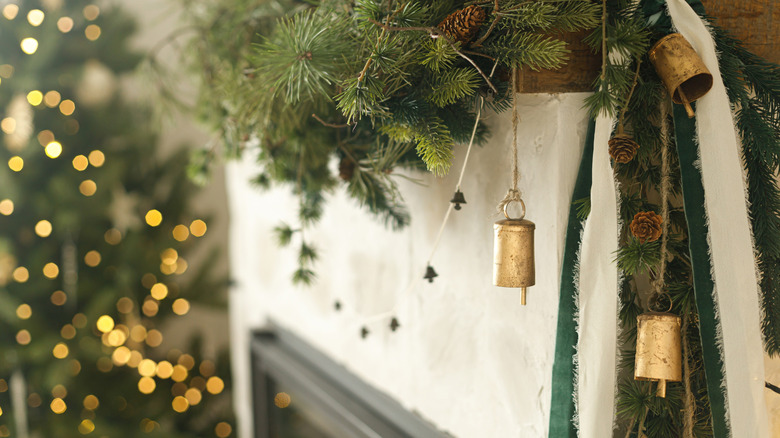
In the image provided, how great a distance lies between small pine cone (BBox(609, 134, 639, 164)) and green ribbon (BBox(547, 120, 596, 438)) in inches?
2.2

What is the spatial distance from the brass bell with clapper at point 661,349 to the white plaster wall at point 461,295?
0.42ft

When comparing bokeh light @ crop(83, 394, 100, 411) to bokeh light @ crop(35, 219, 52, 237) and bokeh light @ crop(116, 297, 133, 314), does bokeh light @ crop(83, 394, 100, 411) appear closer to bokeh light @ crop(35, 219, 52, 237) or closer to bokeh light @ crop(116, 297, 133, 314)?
bokeh light @ crop(116, 297, 133, 314)

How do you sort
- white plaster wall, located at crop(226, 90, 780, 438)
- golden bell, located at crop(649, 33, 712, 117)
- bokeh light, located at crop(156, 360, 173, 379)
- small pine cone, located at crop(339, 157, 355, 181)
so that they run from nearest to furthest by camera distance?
golden bell, located at crop(649, 33, 712, 117), white plaster wall, located at crop(226, 90, 780, 438), small pine cone, located at crop(339, 157, 355, 181), bokeh light, located at crop(156, 360, 173, 379)

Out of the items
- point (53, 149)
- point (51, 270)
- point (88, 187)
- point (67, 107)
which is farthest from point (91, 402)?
point (67, 107)

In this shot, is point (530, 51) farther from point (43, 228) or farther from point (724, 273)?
point (43, 228)

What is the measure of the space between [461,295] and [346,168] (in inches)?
9.8

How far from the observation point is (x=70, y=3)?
172cm

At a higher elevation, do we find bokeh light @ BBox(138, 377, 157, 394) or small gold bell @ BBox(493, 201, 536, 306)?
small gold bell @ BBox(493, 201, 536, 306)

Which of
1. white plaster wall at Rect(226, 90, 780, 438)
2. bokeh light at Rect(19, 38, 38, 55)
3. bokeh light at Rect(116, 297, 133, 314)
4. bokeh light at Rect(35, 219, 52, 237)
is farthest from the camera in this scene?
bokeh light at Rect(116, 297, 133, 314)

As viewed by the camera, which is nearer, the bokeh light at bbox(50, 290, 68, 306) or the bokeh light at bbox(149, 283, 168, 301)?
the bokeh light at bbox(50, 290, 68, 306)

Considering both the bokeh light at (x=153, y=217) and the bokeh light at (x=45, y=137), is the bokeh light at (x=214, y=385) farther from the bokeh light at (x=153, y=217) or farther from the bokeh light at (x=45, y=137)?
the bokeh light at (x=45, y=137)

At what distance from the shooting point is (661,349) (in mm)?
491

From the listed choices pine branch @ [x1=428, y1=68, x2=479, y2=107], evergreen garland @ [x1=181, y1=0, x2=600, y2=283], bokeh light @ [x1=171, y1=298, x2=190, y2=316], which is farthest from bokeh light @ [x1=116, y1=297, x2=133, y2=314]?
pine branch @ [x1=428, y1=68, x2=479, y2=107]

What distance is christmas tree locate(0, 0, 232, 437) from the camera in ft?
5.47
